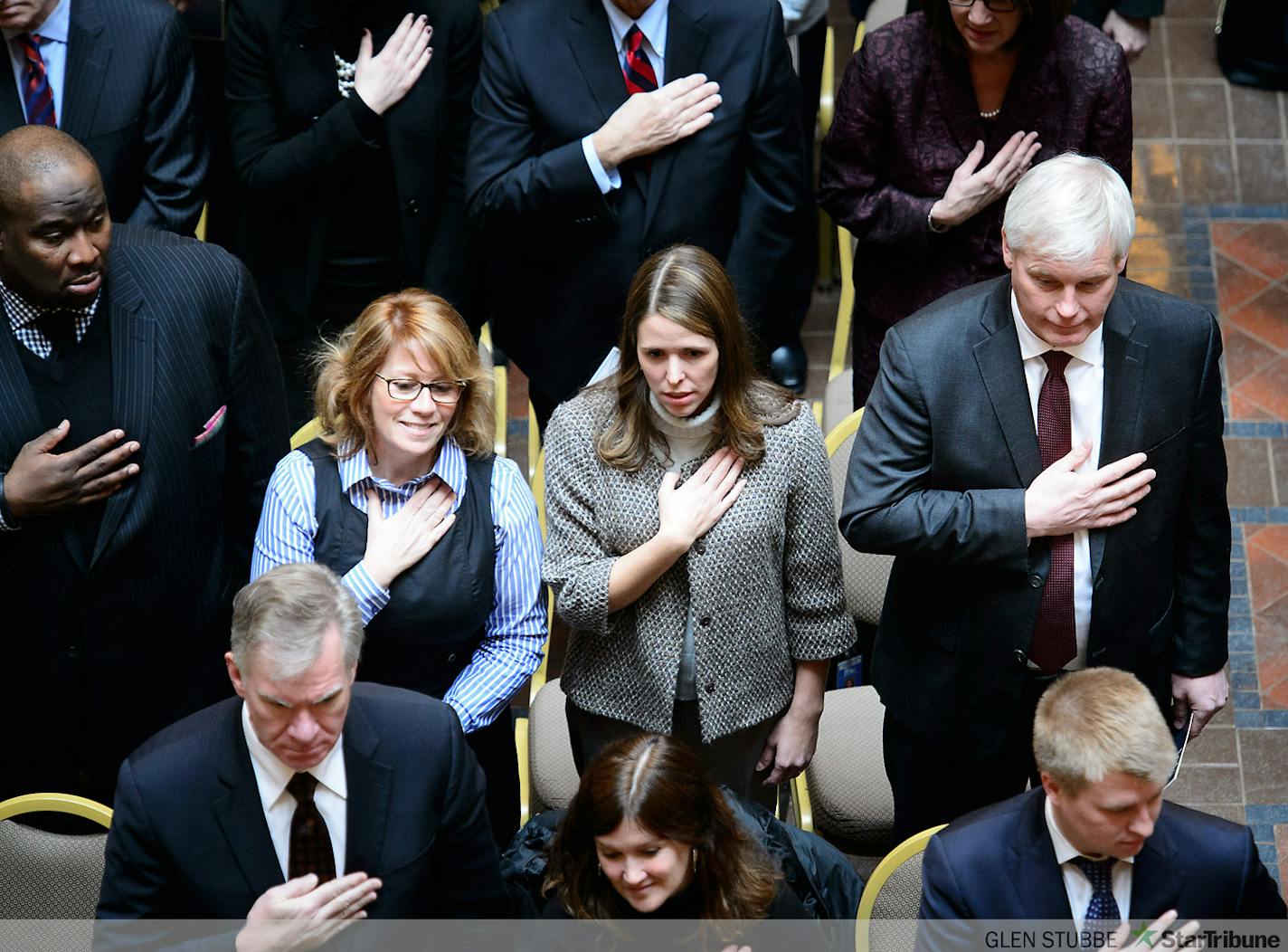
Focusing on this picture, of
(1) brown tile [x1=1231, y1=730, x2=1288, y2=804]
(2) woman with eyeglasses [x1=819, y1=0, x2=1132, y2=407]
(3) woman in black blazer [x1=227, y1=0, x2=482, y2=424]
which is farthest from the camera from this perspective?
(1) brown tile [x1=1231, y1=730, x2=1288, y2=804]

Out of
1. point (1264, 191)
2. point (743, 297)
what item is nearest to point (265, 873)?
point (743, 297)

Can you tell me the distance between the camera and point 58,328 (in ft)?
10.5

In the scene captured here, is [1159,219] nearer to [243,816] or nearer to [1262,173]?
[1262,173]

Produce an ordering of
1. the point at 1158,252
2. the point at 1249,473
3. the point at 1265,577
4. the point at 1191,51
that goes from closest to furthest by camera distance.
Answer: the point at 1265,577
the point at 1249,473
the point at 1158,252
the point at 1191,51

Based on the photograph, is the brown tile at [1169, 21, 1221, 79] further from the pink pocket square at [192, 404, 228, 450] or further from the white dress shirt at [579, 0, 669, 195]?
the pink pocket square at [192, 404, 228, 450]

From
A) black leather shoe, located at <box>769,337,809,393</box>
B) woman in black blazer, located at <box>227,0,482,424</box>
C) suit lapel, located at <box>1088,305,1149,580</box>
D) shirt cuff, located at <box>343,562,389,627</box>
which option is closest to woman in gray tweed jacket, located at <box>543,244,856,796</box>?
shirt cuff, located at <box>343,562,389,627</box>

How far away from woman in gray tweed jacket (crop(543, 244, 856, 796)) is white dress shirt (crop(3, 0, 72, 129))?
145 cm

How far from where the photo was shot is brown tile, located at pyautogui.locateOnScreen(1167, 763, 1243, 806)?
4.36 metres

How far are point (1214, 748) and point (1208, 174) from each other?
2.22 m

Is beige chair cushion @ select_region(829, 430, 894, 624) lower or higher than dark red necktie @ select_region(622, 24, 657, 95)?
lower

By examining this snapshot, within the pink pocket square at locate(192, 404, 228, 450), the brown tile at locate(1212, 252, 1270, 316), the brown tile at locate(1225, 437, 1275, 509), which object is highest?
the pink pocket square at locate(192, 404, 228, 450)

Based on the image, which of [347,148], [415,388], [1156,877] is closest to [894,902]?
[1156,877]

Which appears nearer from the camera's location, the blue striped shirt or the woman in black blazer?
the blue striped shirt

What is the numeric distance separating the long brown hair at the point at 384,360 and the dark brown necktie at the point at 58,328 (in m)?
0.47
